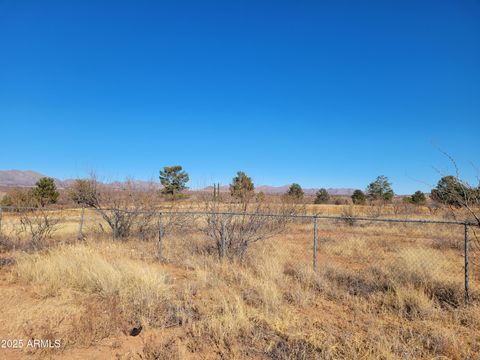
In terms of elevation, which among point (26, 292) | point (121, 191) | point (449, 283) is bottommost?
point (26, 292)

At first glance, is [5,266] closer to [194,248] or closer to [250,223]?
[194,248]

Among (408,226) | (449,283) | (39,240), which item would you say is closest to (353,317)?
(449,283)

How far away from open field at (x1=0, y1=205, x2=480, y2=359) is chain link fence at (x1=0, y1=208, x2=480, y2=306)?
0.09 meters

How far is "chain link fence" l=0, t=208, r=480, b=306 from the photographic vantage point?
6.07 metres

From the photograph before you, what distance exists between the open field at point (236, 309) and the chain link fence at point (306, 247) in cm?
9

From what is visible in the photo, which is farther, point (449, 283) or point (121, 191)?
point (121, 191)

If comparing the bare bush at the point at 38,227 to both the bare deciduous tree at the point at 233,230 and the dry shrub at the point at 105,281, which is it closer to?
the dry shrub at the point at 105,281

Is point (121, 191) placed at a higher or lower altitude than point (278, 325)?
higher

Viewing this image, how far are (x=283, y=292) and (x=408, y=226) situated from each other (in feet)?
47.1

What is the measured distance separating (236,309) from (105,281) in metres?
2.80

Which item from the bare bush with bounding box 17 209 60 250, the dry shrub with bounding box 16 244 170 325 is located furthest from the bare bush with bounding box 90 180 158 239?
the dry shrub with bounding box 16 244 170 325

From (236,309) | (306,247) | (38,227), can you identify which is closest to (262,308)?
(236,309)

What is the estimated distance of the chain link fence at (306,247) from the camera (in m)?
6.07

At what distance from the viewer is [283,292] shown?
5625mm
